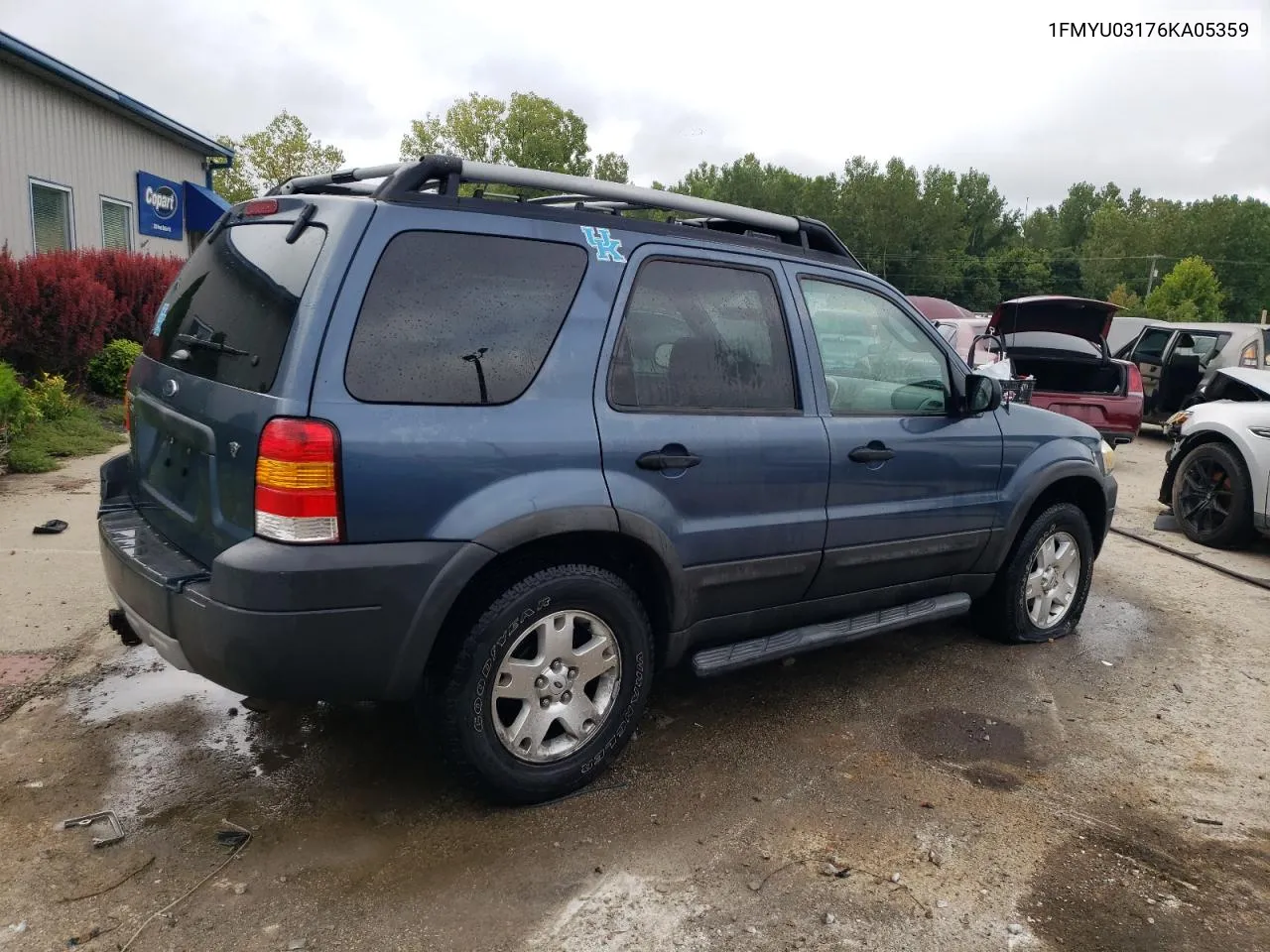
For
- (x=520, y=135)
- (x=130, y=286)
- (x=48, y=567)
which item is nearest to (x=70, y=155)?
(x=130, y=286)

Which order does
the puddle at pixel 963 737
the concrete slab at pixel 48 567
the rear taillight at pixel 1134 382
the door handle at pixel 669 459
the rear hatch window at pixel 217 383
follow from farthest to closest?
the rear taillight at pixel 1134 382, the concrete slab at pixel 48 567, the puddle at pixel 963 737, the door handle at pixel 669 459, the rear hatch window at pixel 217 383

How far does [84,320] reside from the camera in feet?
33.1

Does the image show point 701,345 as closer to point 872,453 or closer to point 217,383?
point 872,453

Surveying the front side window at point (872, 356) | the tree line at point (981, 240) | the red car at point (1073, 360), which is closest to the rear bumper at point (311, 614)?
the front side window at point (872, 356)

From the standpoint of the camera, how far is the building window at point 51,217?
477 inches

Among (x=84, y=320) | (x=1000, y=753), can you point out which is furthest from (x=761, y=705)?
(x=84, y=320)

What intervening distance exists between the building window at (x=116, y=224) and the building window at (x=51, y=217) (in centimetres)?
89

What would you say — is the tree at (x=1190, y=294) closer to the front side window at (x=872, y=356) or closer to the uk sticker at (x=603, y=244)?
the front side window at (x=872, y=356)

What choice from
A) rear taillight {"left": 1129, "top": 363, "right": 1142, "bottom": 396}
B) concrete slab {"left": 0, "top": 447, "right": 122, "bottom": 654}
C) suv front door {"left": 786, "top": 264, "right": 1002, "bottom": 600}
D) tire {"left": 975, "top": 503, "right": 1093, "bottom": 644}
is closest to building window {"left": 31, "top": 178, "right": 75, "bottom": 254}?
concrete slab {"left": 0, "top": 447, "right": 122, "bottom": 654}

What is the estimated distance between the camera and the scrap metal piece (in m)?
2.86

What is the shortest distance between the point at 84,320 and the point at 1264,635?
10731 mm

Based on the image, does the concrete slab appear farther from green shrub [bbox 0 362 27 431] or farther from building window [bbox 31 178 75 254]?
building window [bbox 31 178 75 254]

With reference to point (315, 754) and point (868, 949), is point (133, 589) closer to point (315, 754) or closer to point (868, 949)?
point (315, 754)

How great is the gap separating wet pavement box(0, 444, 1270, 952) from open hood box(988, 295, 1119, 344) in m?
5.39
